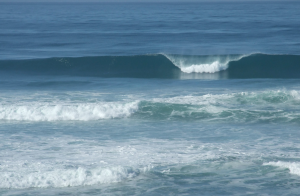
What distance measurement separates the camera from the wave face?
1819 cm

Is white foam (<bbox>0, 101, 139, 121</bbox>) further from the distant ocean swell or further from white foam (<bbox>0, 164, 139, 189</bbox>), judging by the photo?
white foam (<bbox>0, 164, 139, 189</bbox>)

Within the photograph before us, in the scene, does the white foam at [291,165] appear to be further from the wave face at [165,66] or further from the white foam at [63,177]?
the wave face at [165,66]

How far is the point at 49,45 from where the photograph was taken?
25.5m

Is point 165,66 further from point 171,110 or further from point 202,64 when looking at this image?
point 171,110

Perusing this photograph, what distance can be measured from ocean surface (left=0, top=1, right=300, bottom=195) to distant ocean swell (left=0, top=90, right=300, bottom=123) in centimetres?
3

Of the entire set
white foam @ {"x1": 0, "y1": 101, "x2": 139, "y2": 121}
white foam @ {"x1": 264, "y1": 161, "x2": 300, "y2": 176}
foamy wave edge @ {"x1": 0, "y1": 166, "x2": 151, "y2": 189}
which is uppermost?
white foam @ {"x1": 0, "y1": 101, "x2": 139, "y2": 121}

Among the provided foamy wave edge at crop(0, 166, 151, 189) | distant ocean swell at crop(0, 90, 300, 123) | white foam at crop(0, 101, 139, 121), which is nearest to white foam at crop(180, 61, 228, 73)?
distant ocean swell at crop(0, 90, 300, 123)

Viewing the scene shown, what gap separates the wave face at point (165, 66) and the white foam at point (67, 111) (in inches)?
261

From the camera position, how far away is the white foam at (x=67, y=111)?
10.9m

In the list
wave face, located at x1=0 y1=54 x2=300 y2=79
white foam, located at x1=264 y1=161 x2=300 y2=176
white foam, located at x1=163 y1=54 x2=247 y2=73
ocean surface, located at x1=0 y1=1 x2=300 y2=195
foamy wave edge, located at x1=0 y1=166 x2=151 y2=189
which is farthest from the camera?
white foam, located at x1=163 y1=54 x2=247 y2=73

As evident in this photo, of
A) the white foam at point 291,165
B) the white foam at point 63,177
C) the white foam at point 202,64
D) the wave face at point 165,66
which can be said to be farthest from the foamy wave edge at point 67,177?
the white foam at point 202,64

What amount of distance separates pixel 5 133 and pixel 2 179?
3144 millimetres

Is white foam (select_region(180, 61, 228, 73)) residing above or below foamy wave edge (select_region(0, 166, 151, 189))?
above

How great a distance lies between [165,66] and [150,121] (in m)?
9.39
